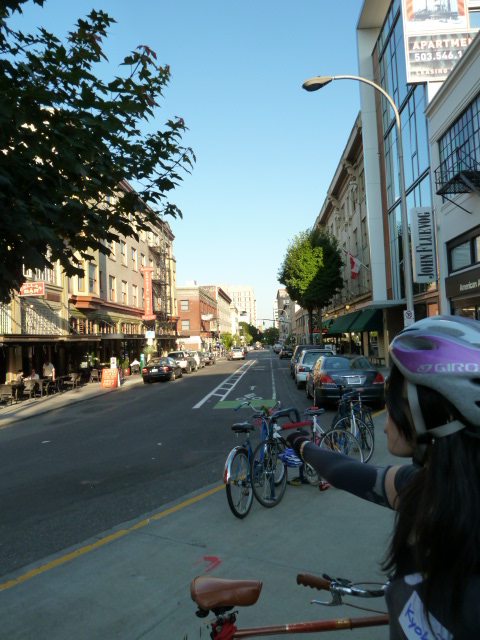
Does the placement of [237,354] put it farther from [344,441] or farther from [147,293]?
[344,441]

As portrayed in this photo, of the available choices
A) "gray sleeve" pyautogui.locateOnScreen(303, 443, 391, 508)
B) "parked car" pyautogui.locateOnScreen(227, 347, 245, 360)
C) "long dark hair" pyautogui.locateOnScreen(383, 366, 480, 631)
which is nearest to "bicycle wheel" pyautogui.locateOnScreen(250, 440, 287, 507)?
"gray sleeve" pyautogui.locateOnScreen(303, 443, 391, 508)

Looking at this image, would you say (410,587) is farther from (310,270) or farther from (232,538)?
(310,270)

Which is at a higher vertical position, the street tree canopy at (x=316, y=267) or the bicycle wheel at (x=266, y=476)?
the street tree canopy at (x=316, y=267)

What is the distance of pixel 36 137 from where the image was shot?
465 centimetres

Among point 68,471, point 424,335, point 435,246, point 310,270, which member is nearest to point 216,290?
point 310,270

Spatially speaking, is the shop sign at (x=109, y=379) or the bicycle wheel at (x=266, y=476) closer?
the bicycle wheel at (x=266, y=476)

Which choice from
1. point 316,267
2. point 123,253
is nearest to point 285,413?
point 123,253

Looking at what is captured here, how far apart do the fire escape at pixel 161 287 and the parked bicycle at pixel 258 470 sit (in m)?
43.3

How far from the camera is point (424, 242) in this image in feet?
67.7

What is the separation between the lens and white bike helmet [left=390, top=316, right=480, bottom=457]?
4.12ft

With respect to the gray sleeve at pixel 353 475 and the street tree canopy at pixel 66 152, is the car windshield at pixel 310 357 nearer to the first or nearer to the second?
the street tree canopy at pixel 66 152

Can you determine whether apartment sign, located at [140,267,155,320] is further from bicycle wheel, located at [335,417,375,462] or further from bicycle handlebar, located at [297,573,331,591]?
bicycle handlebar, located at [297,573,331,591]

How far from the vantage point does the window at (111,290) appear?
37.6m

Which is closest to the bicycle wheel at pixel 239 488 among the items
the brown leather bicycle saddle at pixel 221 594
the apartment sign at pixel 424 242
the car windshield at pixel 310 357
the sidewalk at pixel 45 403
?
the brown leather bicycle saddle at pixel 221 594
